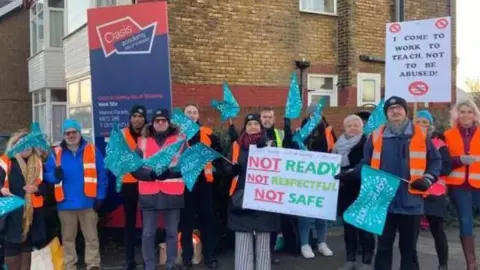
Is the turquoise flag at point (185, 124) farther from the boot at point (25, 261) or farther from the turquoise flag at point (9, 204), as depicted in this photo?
the boot at point (25, 261)

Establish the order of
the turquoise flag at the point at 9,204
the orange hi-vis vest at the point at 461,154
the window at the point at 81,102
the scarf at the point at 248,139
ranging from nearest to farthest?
the turquoise flag at the point at 9,204 → the scarf at the point at 248,139 → the orange hi-vis vest at the point at 461,154 → the window at the point at 81,102

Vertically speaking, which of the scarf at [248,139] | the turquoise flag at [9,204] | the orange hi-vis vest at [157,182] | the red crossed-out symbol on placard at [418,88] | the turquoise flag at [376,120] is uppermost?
the red crossed-out symbol on placard at [418,88]

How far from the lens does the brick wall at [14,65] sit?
25375mm

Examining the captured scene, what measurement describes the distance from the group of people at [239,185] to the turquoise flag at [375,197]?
11 cm

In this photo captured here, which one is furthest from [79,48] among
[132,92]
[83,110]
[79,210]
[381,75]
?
[79,210]

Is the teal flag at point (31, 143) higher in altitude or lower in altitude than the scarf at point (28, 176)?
higher

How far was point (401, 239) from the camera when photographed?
5.06 m

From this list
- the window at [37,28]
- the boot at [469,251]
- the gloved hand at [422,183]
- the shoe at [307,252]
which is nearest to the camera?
the gloved hand at [422,183]

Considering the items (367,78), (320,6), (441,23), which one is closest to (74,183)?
(441,23)

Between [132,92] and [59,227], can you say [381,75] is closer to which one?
[132,92]

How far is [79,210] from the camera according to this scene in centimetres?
589

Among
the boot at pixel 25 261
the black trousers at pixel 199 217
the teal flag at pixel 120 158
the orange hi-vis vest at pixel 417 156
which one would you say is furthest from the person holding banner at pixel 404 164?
the boot at pixel 25 261

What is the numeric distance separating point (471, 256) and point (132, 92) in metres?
4.93

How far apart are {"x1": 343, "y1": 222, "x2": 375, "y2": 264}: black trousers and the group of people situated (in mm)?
11
